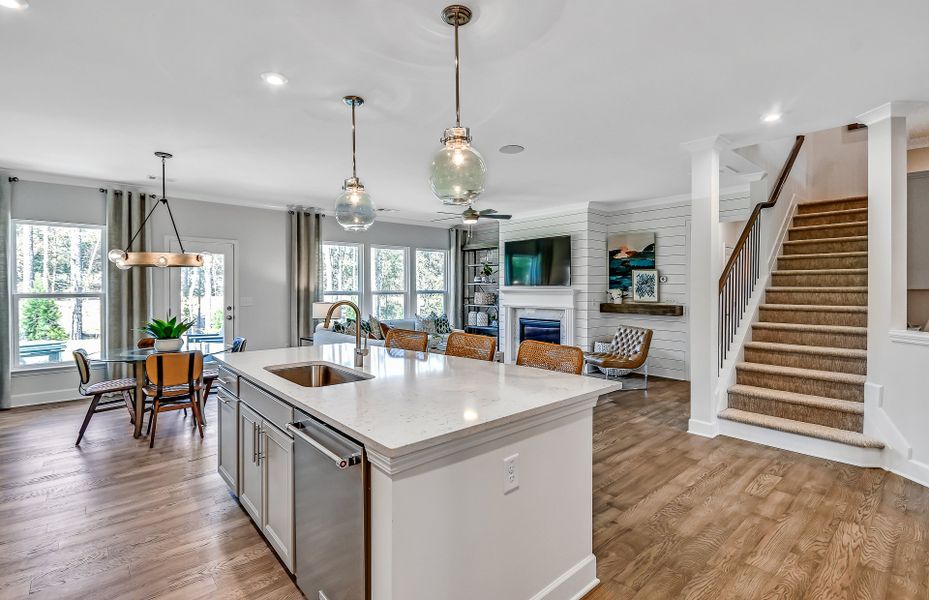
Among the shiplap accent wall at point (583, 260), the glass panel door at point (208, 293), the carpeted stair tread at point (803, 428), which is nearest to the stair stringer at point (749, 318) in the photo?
the carpeted stair tread at point (803, 428)

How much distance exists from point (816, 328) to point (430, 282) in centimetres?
615

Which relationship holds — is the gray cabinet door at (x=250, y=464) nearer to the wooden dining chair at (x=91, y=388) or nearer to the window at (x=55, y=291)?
the wooden dining chair at (x=91, y=388)

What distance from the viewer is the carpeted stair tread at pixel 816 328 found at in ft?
13.5

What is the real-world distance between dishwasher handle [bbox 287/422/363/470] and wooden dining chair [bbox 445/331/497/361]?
4.15 feet

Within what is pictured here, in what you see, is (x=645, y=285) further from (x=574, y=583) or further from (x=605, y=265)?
(x=574, y=583)

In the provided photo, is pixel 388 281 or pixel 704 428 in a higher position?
pixel 388 281

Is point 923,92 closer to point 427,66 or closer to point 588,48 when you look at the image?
point 588,48

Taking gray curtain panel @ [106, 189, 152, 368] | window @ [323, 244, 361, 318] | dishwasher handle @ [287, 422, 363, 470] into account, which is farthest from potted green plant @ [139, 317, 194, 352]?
window @ [323, 244, 361, 318]

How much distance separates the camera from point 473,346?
2990 millimetres

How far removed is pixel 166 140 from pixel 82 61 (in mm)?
1440

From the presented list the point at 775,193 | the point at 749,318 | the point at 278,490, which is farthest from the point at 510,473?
the point at 775,193

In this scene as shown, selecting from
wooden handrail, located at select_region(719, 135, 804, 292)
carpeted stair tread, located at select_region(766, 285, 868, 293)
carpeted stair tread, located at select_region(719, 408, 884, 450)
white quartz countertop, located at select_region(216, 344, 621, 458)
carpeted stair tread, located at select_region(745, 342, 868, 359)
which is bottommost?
carpeted stair tread, located at select_region(719, 408, 884, 450)

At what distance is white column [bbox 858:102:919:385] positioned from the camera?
326 centimetres

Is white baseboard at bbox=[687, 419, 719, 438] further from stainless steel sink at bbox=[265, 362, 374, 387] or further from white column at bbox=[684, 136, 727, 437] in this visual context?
stainless steel sink at bbox=[265, 362, 374, 387]
